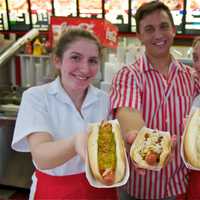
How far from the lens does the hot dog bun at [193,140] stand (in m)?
1.31

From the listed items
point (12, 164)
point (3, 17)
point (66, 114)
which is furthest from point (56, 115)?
point (3, 17)

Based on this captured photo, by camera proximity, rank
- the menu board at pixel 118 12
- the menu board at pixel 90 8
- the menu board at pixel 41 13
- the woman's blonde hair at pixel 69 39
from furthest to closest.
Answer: the menu board at pixel 41 13
the menu board at pixel 90 8
the menu board at pixel 118 12
the woman's blonde hair at pixel 69 39

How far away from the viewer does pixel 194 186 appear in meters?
1.66

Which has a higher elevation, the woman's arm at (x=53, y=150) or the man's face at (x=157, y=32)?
the man's face at (x=157, y=32)

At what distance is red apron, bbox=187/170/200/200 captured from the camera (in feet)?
5.32

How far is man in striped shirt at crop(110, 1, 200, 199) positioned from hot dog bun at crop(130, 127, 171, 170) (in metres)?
0.21

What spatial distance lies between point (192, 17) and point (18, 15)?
2.83 m

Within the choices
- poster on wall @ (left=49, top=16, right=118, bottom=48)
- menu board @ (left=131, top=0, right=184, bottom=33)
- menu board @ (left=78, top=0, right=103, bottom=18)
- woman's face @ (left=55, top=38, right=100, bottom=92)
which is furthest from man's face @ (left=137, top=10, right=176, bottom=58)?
menu board @ (left=78, top=0, right=103, bottom=18)

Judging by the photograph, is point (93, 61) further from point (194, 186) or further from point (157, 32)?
point (194, 186)

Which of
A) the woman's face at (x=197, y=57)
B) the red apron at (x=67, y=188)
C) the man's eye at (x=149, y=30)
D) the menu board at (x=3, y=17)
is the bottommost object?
the red apron at (x=67, y=188)

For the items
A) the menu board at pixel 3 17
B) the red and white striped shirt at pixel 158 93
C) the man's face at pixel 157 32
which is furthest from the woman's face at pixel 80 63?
the menu board at pixel 3 17

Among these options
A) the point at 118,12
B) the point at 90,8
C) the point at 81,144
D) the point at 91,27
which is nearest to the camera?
the point at 81,144

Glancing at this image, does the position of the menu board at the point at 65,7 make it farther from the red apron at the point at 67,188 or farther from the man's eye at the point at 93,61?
the red apron at the point at 67,188

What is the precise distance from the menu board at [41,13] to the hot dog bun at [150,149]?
191 inches
